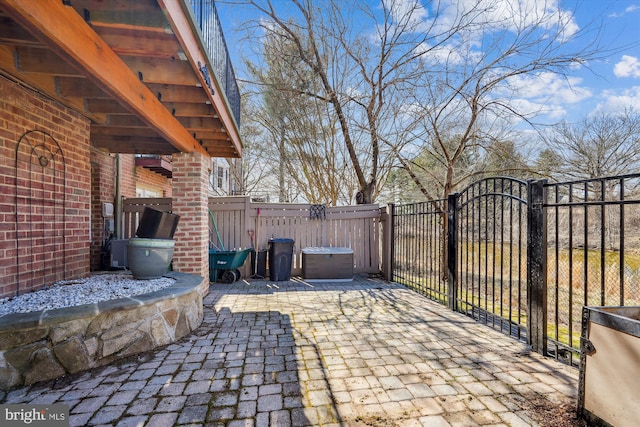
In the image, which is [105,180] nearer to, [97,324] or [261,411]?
[97,324]

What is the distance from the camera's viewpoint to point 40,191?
3279 mm

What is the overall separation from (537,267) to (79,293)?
425 centimetres

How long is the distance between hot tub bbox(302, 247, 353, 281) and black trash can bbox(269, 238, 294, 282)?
330 mm

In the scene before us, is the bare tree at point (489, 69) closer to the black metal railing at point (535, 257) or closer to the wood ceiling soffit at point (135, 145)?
the black metal railing at point (535, 257)

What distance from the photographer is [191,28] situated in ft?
7.48

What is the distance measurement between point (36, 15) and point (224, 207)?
5.05 meters

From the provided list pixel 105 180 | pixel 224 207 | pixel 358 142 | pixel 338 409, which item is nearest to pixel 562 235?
pixel 358 142

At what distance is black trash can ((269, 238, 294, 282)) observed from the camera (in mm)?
6125

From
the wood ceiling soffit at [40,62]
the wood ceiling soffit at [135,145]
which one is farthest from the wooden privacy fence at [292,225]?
the wood ceiling soffit at [40,62]

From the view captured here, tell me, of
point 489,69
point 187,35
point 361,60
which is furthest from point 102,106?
point 489,69

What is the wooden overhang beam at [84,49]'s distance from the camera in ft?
5.21

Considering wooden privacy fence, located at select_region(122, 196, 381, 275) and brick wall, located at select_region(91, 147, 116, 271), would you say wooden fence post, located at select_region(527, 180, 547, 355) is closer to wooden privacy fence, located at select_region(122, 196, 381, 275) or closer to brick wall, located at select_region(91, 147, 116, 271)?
wooden privacy fence, located at select_region(122, 196, 381, 275)

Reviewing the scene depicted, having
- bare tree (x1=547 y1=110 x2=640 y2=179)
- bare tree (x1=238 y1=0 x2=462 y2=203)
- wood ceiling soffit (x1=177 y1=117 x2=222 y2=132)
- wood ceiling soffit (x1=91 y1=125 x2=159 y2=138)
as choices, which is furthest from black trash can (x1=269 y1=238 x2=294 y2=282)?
bare tree (x1=547 y1=110 x2=640 y2=179)

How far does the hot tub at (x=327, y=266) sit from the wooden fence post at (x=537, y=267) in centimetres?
358
